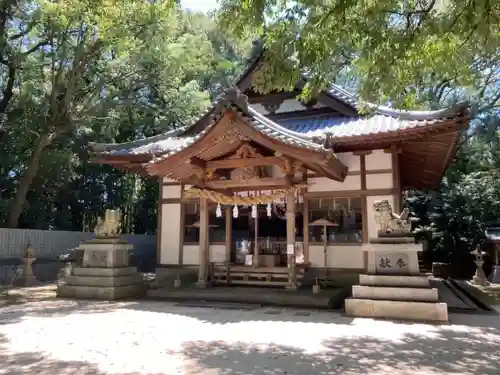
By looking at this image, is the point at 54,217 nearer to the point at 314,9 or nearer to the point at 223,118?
the point at 223,118

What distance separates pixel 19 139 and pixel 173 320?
16.4 metres

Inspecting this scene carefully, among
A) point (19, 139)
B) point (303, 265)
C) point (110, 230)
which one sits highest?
point (19, 139)

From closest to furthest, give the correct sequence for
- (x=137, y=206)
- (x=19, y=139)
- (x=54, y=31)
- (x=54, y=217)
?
(x=54, y=31), (x=19, y=139), (x=54, y=217), (x=137, y=206)

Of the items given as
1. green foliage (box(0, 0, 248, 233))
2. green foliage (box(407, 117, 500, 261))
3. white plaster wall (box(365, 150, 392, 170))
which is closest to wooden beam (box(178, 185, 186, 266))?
white plaster wall (box(365, 150, 392, 170))

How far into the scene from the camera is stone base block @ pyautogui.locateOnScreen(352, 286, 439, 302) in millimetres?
8078

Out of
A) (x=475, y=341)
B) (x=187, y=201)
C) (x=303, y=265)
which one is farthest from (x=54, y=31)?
(x=475, y=341)

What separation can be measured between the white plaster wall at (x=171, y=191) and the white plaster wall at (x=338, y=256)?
4.75 metres

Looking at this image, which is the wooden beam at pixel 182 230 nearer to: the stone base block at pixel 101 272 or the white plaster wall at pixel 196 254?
the white plaster wall at pixel 196 254

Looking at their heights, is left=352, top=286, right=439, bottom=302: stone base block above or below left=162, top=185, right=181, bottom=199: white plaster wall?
below

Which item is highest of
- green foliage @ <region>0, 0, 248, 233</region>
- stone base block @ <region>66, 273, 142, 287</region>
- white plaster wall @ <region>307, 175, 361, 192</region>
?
green foliage @ <region>0, 0, 248, 233</region>

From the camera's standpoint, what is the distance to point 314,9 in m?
5.61

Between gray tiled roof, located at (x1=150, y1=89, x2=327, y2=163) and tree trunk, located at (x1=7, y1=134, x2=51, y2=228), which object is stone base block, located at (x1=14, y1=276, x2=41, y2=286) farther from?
gray tiled roof, located at (x1=150, y1=89, x2=327, y2=163)

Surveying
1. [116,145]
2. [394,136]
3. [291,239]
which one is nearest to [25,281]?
[116,145]

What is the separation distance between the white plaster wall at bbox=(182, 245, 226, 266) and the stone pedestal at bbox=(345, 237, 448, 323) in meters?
5.07
